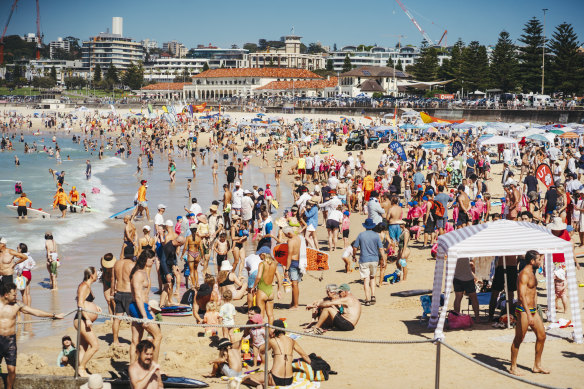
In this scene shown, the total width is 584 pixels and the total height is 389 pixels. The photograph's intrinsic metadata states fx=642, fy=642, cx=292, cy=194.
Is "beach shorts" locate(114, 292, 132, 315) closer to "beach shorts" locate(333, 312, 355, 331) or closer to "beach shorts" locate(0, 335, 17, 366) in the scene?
"beach shorts" locate(0, 335, 17, 366)

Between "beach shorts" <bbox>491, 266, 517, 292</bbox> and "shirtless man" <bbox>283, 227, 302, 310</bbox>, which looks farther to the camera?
"shirtless man" <bbox>283, 227, 302, 310</bbox>

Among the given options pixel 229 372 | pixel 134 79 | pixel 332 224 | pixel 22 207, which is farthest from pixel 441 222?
pixel 134 79

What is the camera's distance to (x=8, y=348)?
6348mm

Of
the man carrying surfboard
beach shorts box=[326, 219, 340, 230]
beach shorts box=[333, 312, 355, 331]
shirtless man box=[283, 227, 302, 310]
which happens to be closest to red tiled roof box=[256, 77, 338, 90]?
the man carrying surfboard

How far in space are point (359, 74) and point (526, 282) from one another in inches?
3534

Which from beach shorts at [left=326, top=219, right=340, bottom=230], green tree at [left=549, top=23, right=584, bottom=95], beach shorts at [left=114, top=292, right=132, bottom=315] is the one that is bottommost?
beach shorts at [left=114, top=292, right=132, bottom=315]

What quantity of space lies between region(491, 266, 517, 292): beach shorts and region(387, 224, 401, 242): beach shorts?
329cm

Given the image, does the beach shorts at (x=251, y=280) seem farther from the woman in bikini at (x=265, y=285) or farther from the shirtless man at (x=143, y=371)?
the shirtless man at (x=143, y=371)

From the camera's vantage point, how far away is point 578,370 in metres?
6.75

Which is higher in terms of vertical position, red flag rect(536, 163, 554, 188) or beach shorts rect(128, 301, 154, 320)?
red flag rect(536, 163, 554, 188)

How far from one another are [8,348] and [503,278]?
5966 millimetres

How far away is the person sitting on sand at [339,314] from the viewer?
27.6ft

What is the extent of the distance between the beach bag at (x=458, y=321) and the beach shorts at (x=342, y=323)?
4.13ft

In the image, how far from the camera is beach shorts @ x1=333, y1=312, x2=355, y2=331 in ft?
27.6
